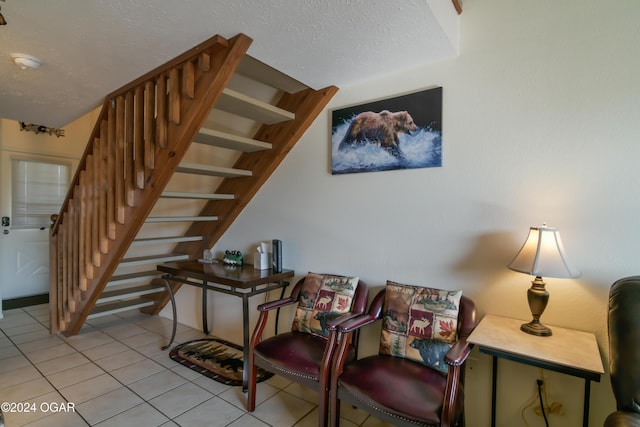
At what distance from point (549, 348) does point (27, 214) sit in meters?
5.92

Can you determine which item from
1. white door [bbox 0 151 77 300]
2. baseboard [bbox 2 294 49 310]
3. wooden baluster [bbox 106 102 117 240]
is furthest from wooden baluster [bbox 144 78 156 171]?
baseboard [bbox 2 294 49 310]

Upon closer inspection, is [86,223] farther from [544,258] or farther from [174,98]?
[544,258]

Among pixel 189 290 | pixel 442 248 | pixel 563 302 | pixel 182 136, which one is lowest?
pixel 189 290

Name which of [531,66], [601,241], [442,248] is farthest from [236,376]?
[531,66]

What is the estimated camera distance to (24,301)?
4.14m

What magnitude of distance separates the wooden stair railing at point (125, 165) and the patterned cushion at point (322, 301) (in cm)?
135

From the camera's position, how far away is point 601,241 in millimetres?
1512

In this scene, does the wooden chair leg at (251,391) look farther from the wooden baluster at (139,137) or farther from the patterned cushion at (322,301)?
the wooden baluster at (139,137)

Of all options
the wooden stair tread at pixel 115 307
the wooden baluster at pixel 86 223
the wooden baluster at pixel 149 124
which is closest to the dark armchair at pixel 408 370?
the wooden baluster at pixel 149 124

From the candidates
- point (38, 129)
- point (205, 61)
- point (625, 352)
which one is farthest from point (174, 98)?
point (38, 129)

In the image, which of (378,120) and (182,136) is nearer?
(182,136)

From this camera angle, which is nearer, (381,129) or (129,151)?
(381,129)

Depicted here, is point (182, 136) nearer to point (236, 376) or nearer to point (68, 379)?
point (236, 376)

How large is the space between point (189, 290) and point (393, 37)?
3.31 metres
